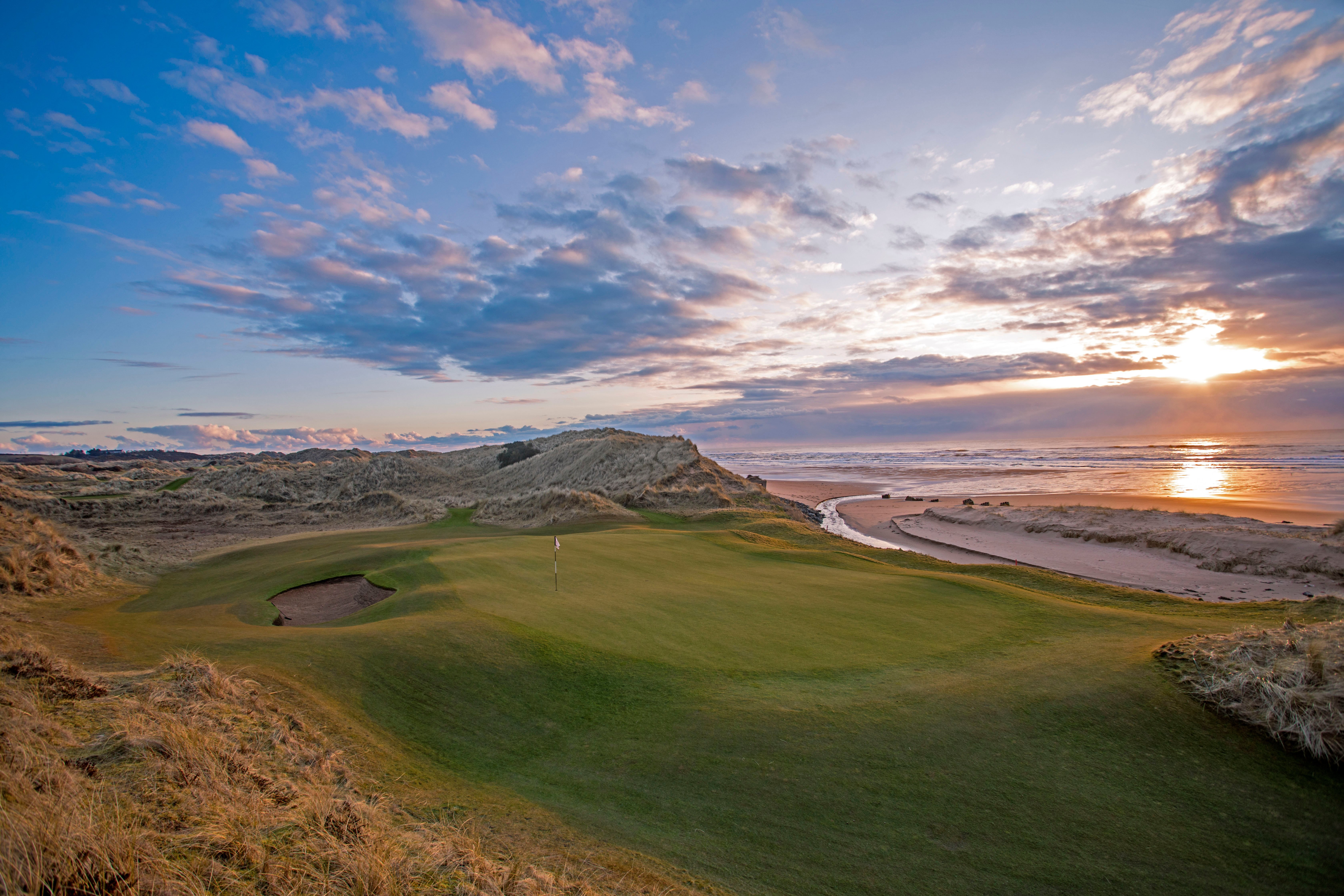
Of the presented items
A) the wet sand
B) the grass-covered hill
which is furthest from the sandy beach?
the grass-covered hill

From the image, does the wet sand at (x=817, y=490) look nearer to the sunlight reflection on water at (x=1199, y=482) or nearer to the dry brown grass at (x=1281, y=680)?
the sunlight reflection on water at (x=1199, y=482)

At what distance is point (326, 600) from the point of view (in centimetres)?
1396

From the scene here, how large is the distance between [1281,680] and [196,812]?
375 inches

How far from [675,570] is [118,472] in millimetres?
58276

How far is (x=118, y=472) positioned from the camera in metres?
48.7

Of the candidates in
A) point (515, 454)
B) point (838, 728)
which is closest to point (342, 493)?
point (515, 454)

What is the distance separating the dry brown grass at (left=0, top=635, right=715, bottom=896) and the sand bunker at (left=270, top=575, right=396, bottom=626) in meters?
7.39

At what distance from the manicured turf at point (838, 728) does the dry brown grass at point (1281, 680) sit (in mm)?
224

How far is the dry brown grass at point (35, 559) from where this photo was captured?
1202 cm

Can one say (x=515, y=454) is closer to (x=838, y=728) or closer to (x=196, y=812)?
(x=838, y=728)

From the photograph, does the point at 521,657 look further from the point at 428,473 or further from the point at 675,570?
the point at 428,473

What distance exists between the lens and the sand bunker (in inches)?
498

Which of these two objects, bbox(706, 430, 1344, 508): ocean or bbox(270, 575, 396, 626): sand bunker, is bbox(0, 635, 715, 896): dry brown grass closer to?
bbox(270, 575, 396, 626): sand bunker

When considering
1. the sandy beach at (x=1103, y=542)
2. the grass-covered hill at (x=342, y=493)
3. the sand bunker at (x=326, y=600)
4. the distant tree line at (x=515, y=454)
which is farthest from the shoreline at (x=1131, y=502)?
the sand bunker at (x=326, y=600)
